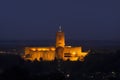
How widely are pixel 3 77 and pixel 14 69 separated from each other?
Result: 1.93ft

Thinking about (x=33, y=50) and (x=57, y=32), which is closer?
(x=33, y=50)

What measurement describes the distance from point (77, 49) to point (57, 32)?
15092 mm

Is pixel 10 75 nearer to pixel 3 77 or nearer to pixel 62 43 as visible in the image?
pixel 3 77

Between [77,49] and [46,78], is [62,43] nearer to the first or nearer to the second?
[77,49]

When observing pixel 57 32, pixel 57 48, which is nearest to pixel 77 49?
pixel 57 48

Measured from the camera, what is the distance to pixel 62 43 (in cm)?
14712

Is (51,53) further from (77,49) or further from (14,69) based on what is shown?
(14,69)

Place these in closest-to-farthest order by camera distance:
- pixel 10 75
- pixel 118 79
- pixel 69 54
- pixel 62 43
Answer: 1. pixel 10 75
2. pixel 118 79
3. pixel 69 54
4. pixel 62 43

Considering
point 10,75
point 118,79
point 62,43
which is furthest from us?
point 62,43

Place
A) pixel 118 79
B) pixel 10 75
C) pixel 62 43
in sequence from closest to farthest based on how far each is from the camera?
pixel 10 75, pixel 118 79, pixel 62 43

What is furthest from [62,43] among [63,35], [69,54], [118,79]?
[118,79]

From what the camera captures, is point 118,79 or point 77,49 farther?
point 77,49

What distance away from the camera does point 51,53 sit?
446 feet

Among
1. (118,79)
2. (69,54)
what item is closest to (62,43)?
(69,54)
